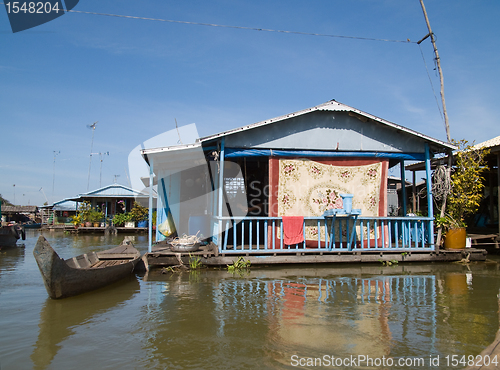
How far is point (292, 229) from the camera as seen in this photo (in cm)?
893

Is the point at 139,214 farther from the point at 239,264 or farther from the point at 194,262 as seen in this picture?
the point at 239,264

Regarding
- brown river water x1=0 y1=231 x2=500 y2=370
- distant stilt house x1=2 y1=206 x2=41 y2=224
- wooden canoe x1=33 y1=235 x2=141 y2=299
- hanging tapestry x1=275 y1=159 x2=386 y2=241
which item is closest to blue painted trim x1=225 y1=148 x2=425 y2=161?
hanging tapestry x1=275 y1=159 x2=386 y2=241

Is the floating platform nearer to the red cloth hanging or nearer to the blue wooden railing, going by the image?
the blue wooden railing

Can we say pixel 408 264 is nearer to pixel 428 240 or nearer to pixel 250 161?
pixel 428 240

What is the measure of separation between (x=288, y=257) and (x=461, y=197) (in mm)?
5342

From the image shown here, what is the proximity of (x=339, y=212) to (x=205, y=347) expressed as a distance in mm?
5173

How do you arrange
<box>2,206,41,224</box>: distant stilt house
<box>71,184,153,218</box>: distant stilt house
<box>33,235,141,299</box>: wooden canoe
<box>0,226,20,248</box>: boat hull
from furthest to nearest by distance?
<box>2,206,41,224</box>: distant stilt house
<box>71,184,153,218</box>: distant stilt house
<box>0,226,20,248</box>: boat hull
<box>33,235,141,299</box>: wooden canoe

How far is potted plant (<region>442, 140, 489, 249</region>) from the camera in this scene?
31.8 feet

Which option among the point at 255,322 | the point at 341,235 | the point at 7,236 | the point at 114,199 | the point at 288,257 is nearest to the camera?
the point at 255,322

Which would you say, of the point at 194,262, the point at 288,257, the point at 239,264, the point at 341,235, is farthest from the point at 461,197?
the point at 194,262

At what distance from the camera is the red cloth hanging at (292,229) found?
29.2 ft

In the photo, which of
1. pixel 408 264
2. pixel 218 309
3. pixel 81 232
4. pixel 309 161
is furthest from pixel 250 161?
pixel 81 232

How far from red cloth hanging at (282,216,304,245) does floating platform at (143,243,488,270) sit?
28 centimetres

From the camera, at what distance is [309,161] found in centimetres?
934
